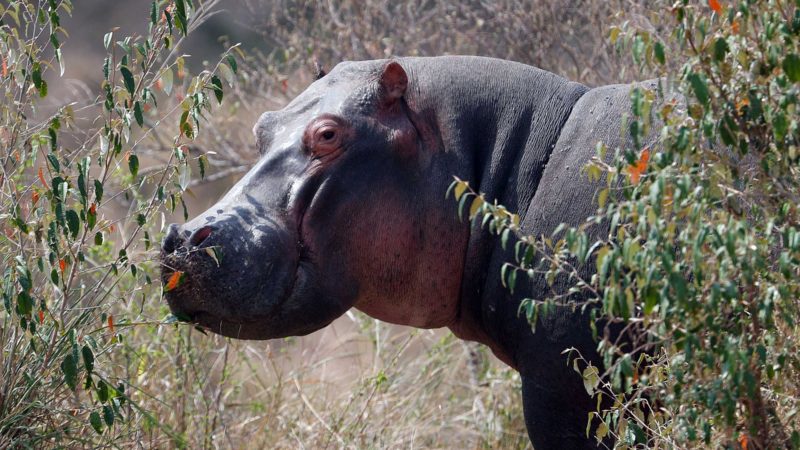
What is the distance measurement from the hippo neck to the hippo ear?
0.19ft

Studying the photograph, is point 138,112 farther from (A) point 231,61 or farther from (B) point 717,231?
(B) point 717,231

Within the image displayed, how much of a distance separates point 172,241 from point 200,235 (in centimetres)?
10

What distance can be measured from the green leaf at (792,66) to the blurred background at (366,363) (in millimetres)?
1548

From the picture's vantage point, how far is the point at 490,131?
12.3 ft

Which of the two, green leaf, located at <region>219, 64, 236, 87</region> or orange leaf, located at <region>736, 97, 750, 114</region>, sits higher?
orange leaf, located at <region>736, 97, 750, 114</region>

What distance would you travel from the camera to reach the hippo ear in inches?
146

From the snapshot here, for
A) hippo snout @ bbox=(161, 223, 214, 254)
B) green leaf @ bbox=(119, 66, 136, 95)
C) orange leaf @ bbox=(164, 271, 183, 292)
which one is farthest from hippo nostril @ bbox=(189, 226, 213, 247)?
green leaf @ bbox=(119, 66, 136, 95)

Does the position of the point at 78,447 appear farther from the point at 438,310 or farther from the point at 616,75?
the point at 616,75

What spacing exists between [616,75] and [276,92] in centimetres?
263

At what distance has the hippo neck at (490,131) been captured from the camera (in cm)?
364

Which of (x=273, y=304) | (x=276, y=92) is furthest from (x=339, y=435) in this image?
(x=276, y=92)

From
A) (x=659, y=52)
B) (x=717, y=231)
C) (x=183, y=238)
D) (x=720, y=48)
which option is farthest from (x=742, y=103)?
(x=183, y=238)

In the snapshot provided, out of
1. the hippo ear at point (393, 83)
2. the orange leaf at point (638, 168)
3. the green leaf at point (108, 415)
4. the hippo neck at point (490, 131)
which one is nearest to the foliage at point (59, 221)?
the green leaf at point (108, 415)

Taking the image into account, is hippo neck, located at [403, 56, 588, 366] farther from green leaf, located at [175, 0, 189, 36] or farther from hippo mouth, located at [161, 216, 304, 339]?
green leaf, located at [175, 0, 189, 36]
